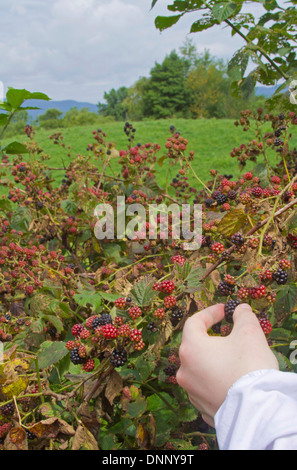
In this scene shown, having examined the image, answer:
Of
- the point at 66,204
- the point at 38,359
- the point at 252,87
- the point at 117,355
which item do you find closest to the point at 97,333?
the point at 117,355

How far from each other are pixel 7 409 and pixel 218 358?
55 cm

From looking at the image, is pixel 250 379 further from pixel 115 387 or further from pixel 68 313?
pixel 68 313

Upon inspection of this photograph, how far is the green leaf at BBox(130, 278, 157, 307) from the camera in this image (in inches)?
34.8

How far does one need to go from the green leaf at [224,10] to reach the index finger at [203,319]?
928 mm

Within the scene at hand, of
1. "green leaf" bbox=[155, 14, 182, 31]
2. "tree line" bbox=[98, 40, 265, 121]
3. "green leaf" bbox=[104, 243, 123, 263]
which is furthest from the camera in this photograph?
"tree line" bbox=[98, 40, 265, 121]

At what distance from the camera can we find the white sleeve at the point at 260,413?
551 mm

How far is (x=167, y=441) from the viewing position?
3.44 ft

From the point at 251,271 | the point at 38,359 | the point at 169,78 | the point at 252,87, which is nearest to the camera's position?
the point at 251,271

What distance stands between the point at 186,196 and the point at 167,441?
3.13ft

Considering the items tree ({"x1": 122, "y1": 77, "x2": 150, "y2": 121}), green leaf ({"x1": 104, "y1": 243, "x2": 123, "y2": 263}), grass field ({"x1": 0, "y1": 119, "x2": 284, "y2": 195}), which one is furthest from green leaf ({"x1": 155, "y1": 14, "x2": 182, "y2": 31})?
tree ({"x1": 122, "y1": 77, "x2": 150, "y2": 121})

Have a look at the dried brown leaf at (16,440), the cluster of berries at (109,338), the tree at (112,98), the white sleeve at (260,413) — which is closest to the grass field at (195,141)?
the cluster of berries at (109,338)

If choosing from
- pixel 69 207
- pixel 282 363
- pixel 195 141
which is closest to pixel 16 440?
pixel 282 363

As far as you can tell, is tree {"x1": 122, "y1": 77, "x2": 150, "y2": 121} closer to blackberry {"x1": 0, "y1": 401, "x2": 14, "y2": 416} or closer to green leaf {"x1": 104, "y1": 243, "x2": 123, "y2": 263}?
green leaf {"x1": 104, "y1": 243, "x2": 123, "y2": 263}

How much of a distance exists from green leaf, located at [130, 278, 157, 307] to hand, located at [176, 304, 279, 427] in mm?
136
